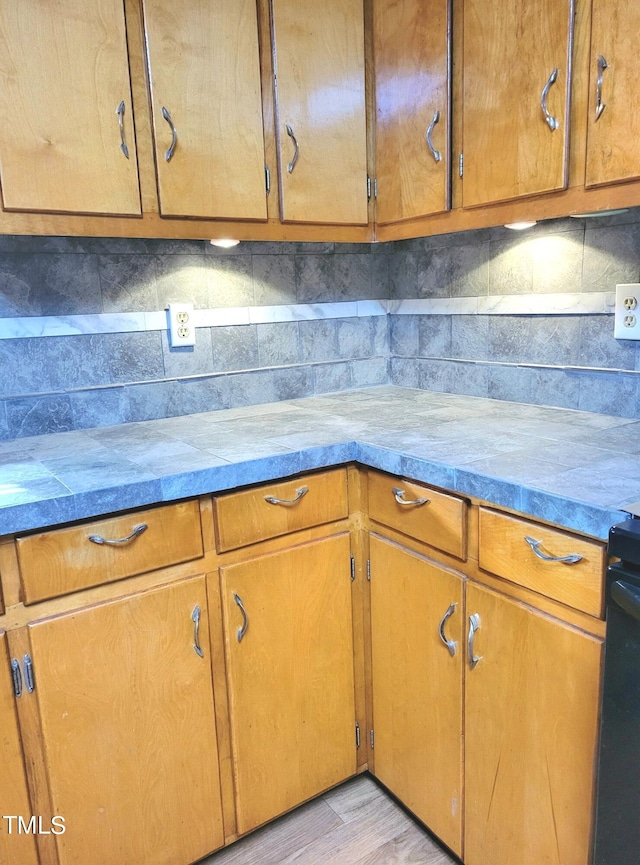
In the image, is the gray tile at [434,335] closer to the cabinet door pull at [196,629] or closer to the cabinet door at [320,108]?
the cabinet door at [320,108]

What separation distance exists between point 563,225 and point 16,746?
1.65 metres

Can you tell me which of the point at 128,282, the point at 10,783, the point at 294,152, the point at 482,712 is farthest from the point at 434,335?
the point at 10,783

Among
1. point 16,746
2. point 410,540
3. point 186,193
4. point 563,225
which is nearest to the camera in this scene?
point 16,746

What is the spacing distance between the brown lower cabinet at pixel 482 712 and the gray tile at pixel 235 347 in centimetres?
74

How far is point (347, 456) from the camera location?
4.62 feet

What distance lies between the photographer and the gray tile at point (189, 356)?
1759 millimetres

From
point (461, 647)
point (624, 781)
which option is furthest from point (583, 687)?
point (461, 647)

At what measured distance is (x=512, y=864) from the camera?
3.94 feet

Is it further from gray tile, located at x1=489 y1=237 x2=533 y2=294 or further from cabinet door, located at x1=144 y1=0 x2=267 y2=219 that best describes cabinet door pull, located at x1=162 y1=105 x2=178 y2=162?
gray tile, located at x1=489 y1=237 x2=533 y2=294

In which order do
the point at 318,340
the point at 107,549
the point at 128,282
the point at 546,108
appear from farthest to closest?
1. the point at 318,340
2. the point at 128,282
3. the point at 546,108
4. the point at 107,549

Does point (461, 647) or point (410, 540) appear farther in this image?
point (410, 540)

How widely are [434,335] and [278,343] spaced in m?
0.50

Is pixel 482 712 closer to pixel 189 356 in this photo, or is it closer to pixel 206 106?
pixel 189 356

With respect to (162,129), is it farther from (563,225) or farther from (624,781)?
(624,781)
